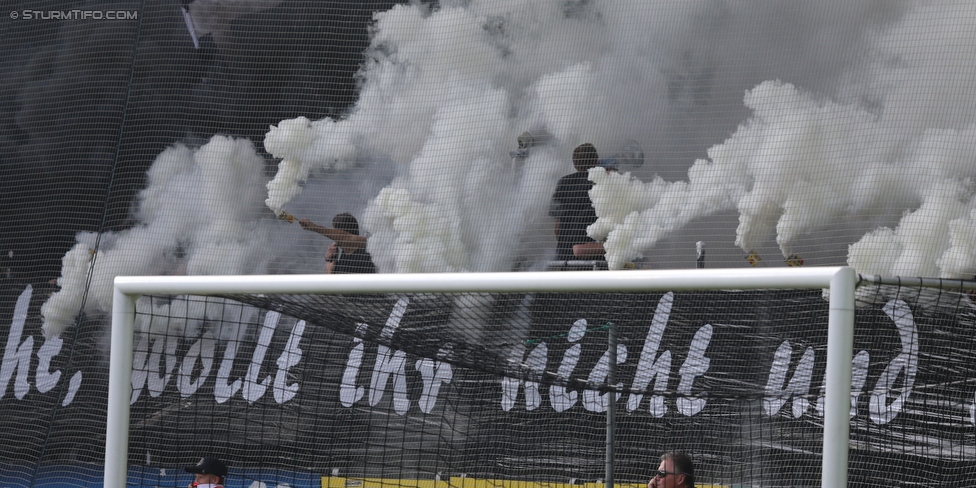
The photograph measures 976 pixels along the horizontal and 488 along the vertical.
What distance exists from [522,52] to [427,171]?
35.8 inches

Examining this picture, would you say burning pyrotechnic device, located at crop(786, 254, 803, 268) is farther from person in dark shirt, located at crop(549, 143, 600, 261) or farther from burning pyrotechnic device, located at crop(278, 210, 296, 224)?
burning pyrotechnic device, located at crop(278, 210, 296, 224)

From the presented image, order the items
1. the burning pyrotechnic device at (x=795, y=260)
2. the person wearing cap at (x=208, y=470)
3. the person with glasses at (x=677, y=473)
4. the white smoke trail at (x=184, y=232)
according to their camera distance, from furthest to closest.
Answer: the white smoke trail at (x=184, y=232) < the burning pyrotechnic device at (x=795, y=260) < the person wearing cap at (x=208, y=470) < the person with glasses at (x=677, y=473)

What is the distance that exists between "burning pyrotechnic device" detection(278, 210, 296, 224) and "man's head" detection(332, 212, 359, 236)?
254 millimetres

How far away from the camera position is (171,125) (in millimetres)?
5477

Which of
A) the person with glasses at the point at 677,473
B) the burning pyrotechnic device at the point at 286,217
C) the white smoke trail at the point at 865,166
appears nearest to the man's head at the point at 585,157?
Answer: the white smoke trail at the point at 865,166

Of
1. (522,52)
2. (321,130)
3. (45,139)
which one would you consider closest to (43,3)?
(45,139)

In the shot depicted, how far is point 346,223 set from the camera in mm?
5234

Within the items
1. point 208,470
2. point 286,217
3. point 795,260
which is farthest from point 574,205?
point 208,470

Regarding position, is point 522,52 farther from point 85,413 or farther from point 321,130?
point 85,413

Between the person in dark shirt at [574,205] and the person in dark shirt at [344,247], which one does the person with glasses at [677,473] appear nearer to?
the person in dark shirt at [574,205]

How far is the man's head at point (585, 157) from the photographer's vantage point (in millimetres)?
4801
